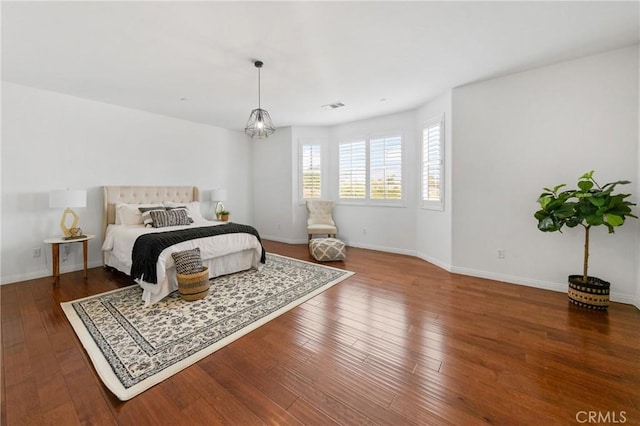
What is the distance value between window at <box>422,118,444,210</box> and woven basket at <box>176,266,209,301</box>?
3.72 meters

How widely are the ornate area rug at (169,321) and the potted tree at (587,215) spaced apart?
2.63 m

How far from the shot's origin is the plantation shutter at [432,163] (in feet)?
14.0

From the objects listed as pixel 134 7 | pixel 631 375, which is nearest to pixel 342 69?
pixel 134 7

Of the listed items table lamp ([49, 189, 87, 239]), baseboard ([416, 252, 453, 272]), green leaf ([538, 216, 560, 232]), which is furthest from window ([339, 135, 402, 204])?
table lamp ([49, 189, 87, 239])

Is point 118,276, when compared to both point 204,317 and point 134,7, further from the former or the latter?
point 134,7

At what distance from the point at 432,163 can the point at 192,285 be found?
4119 millimetres

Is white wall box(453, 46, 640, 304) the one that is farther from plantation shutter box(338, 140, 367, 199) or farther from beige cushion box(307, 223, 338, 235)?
beige cushion box(307, 223, 338, 235)

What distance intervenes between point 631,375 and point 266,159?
6.40 metres

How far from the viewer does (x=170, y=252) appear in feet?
9.89

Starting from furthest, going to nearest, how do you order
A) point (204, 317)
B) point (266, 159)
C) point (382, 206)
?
point (266, 159) < point (382, 206) < point (204, 317)

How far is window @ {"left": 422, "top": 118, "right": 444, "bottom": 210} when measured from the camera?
13.8ft

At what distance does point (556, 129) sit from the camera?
10.3 ft

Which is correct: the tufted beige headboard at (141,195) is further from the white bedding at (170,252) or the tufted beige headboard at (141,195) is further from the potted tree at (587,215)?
the potted tree at (587,215)

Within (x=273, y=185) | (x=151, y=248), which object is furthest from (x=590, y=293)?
(x=273, y=185)
